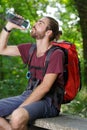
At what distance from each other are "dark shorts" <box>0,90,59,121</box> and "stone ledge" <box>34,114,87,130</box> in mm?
86

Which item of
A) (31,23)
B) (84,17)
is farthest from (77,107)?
(31,23)

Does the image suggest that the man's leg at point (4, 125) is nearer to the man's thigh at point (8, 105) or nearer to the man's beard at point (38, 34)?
the man's thigh at point (8, 105)

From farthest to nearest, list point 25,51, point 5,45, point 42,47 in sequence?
point 5,45
point 25,51
point 42,47

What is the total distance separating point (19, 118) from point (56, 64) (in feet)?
2.53

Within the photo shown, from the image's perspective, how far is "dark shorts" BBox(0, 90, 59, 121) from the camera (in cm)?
458

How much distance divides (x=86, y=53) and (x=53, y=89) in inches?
226

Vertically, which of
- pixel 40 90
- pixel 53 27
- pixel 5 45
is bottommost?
pixel 40 90

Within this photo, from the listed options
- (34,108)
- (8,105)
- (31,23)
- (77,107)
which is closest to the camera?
(34,108)

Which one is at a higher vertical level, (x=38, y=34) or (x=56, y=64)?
(x=38, y=34)

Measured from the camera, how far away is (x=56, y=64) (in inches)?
184

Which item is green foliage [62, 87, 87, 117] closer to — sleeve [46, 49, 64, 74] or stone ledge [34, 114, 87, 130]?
stone ledge [34, 114, 87, 130]

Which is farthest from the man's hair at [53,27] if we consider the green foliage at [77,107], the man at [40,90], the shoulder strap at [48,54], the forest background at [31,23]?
the forest background at [31,23]

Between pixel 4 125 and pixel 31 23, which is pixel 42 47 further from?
pixel 31 23

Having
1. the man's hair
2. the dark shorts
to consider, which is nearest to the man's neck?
the man's hair
